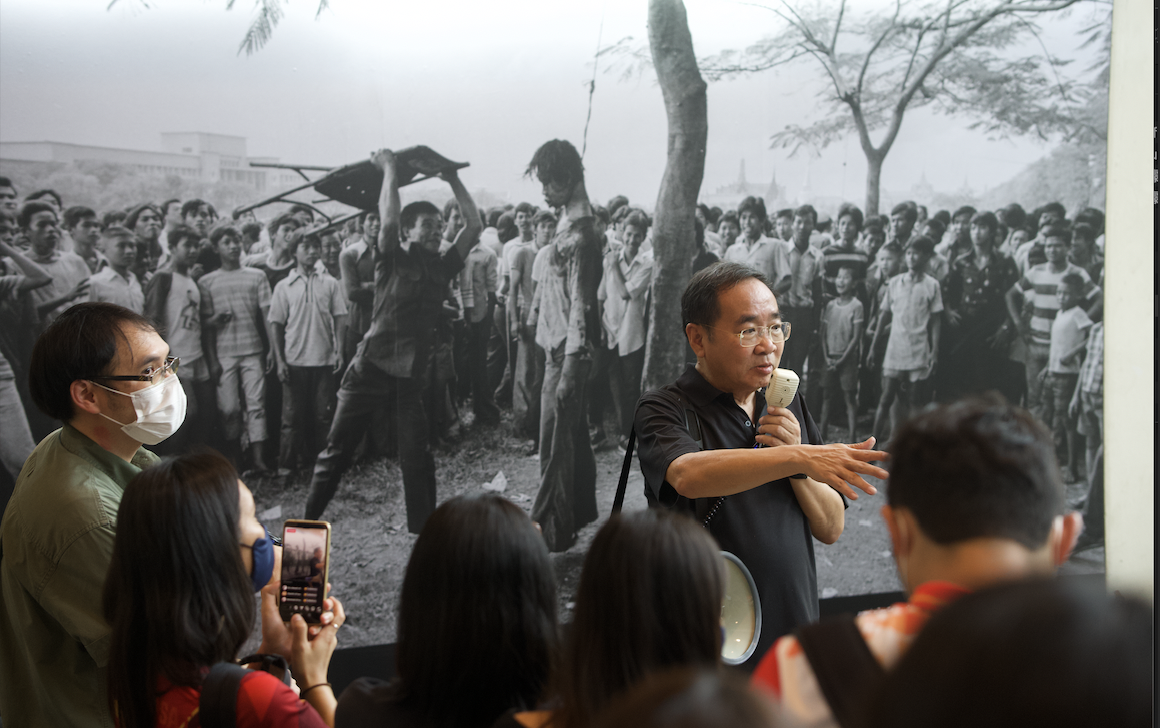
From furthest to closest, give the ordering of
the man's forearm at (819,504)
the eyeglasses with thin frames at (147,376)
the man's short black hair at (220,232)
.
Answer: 1. the man's short black hair at (220,232)
2. the man's forearm at (819,504)
3. the eyeglasses with thin frames at (147,376)

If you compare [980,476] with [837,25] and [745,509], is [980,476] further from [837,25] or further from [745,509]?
[837,25]

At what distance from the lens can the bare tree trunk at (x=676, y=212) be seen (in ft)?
15.3

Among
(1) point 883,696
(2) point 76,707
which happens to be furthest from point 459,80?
(1) point 883,696

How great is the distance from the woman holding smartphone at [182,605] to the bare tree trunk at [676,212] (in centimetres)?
330

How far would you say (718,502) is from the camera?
2109 millimetres

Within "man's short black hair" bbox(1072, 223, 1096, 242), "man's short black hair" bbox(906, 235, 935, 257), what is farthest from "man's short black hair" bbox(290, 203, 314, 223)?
"man's short black hair" bbox(1072, 223, 1096, 242)

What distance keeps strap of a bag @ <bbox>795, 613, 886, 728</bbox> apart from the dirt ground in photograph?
3165mm

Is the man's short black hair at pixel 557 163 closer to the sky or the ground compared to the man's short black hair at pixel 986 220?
closer to the sky

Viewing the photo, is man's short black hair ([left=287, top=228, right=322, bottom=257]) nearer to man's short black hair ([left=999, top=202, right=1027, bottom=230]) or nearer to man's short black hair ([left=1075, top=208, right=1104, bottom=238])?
man's short black hair ([left=999, top=202, right=1027, bottom=230])

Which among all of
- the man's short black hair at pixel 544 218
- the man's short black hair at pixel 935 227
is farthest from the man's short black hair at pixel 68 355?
the man's short black hair at pixel 935 227

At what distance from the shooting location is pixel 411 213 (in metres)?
4.36

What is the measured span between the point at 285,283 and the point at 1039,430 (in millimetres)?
3957

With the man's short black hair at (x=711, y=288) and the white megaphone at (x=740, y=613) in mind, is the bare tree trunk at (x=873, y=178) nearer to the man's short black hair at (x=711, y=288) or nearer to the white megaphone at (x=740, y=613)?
the man's short black hair at (x=711, y=288)

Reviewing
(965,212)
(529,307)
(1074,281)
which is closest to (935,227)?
(965,212)
